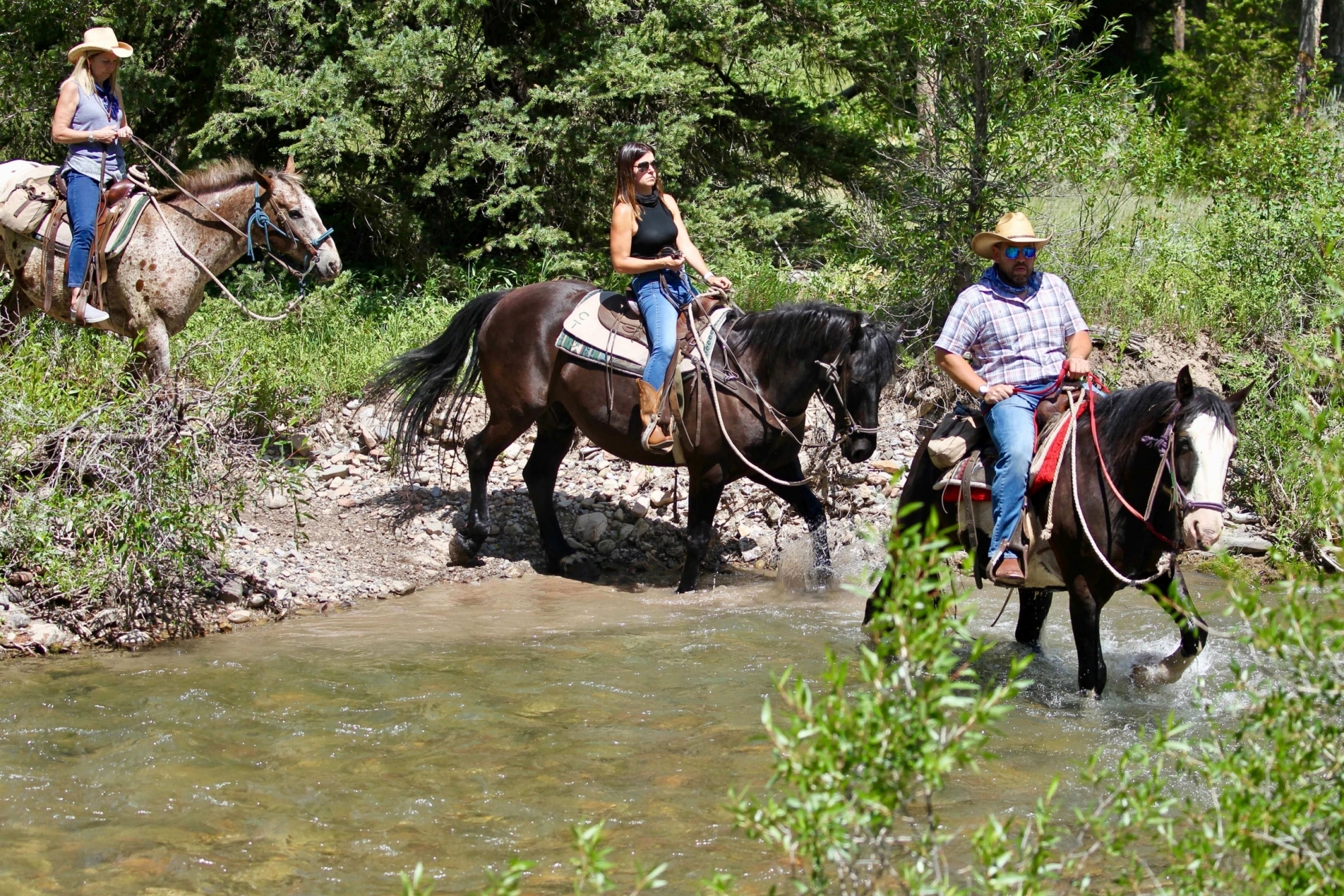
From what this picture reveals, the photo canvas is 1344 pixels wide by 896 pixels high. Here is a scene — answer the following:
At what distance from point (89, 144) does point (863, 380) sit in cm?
531

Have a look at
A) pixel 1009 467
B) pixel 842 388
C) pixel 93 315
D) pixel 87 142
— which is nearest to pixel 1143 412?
pixel 1009 467

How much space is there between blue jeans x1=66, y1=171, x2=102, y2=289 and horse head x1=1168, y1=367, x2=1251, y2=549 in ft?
22.2

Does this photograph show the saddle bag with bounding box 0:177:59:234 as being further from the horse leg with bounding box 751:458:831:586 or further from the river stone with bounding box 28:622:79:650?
the horse leg with bounding box 751:458:831:586

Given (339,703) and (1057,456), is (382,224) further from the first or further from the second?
(1057,456)

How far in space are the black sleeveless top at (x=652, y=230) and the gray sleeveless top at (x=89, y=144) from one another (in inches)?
138

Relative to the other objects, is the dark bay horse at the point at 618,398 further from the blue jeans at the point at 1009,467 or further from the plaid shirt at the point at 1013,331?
the blue jeans at the point at 1009,467

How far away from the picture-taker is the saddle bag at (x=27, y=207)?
8477 millimetres

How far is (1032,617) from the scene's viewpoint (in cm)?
723

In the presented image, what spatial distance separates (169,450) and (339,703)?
201 centimetres

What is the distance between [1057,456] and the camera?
612 centimetres

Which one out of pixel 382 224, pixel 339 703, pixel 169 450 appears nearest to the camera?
pixel 339 703

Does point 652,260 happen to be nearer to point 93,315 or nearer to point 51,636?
point 93,315

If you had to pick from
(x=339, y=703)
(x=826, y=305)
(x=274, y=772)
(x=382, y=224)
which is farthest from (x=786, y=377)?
(x=382, y=224)

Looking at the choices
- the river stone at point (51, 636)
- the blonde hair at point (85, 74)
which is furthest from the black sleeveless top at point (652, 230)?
the river stone at point (51, 636)
